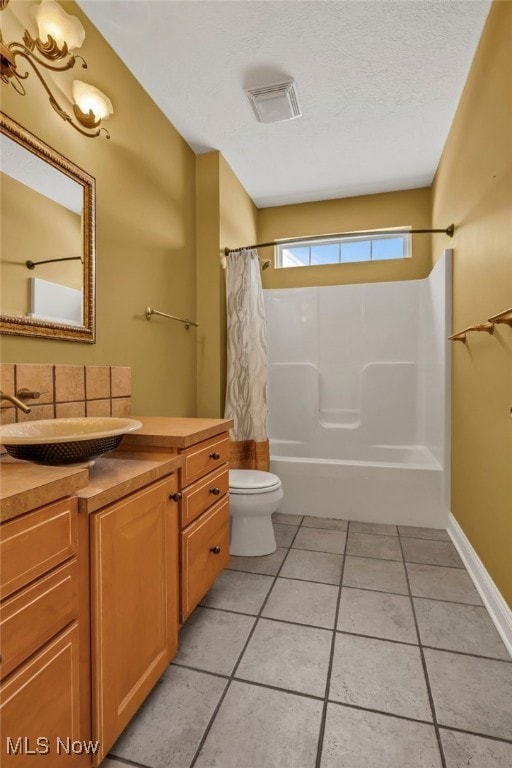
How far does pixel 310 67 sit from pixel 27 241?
1.69 meters

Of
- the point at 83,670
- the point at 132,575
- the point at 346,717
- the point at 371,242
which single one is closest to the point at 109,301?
the point at 132,575

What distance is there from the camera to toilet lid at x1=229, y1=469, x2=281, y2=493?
2076 mm

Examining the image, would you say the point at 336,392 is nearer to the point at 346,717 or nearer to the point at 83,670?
the point at 346,717

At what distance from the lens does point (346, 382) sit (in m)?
3.37

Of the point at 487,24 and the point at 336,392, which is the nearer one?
the point at 487,24

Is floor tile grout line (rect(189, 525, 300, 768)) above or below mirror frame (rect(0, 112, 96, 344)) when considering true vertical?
below

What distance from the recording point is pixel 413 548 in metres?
2.22

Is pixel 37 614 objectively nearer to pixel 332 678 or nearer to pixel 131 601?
pixel 131 601

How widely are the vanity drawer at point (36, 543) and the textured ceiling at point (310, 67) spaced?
206 centimetres

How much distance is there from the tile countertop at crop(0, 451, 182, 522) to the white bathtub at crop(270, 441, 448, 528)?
→ 161 cm

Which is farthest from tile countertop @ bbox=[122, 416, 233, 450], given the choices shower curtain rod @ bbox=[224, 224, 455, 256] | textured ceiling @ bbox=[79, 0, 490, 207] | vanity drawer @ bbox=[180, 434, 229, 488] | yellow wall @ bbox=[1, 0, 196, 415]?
textured ceiling @ bbox=[79, 0, 490, 207]

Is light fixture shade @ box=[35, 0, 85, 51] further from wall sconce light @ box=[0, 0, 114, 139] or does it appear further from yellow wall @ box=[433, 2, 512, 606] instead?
yellow wall @ box=[433, 2, 512, 606]

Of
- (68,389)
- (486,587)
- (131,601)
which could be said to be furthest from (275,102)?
(486,587)

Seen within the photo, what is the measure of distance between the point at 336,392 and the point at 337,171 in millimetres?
1799
